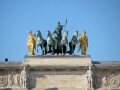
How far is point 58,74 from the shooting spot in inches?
1197

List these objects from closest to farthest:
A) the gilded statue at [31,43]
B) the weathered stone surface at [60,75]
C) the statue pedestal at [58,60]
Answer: the weathered stone surface at [60,75], the statue pedestal at [58,60], the gilded statue at [31,43]

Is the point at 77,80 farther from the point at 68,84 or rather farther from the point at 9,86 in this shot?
the point at 9,86

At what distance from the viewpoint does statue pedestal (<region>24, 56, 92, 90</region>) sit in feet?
99.0

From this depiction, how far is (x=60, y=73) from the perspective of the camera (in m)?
30.4

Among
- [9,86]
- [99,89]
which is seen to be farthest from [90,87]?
[9,86]

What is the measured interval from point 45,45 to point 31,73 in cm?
241

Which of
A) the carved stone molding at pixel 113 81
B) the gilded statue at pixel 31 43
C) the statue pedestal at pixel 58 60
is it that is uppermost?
the gilded statue at pixel 31 43

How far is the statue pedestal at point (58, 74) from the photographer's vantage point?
3019 centimetres

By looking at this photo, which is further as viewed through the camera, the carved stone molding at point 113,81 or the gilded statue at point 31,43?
the gilded statue at point 31,43

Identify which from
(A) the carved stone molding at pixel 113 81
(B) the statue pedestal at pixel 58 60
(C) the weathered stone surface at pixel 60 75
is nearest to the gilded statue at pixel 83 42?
(B) the statue pedestal at pixel 58 60

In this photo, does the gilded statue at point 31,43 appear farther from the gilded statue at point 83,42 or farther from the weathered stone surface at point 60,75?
the gilded statue at point 83,42

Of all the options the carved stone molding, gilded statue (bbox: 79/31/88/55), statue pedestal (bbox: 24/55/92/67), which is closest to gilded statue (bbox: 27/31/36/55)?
statue pedestal (bbox: 24/55/92/67)

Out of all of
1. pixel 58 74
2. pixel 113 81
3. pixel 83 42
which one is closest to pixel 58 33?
pixel 83 42

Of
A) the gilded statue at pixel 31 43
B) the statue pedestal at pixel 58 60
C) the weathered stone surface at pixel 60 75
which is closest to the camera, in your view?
the weathered stone surface at pixel 60 75
